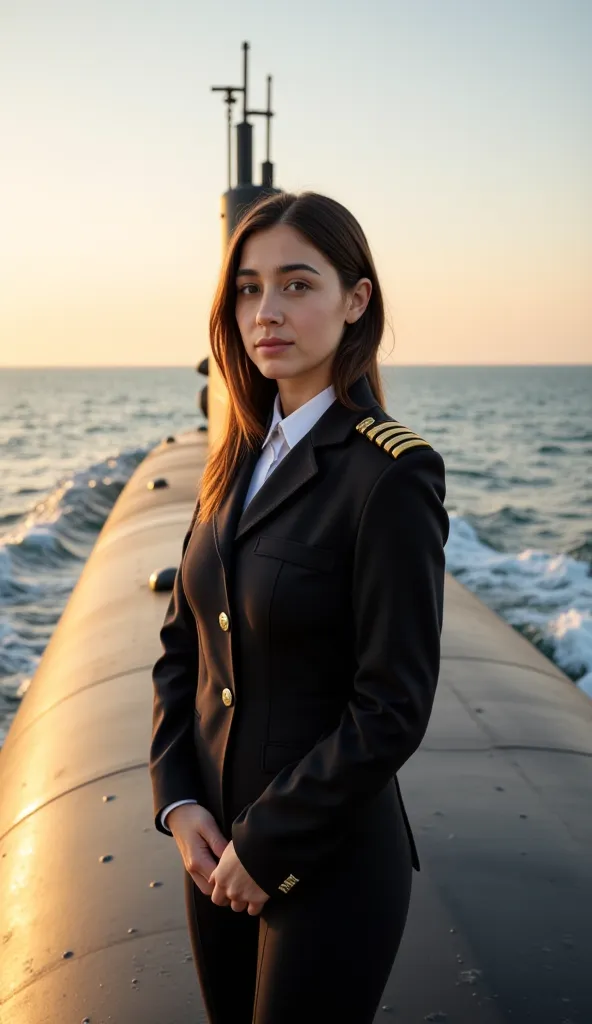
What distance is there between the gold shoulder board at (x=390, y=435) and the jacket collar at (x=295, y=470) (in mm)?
45

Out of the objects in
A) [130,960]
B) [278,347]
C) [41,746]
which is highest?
[278,347]

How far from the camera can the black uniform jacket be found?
1.80 m

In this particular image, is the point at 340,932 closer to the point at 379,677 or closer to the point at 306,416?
the point at 379,677

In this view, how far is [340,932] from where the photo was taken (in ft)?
6.14

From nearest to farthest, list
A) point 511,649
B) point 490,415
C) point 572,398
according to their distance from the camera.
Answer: point 511,649
point 490,415
point 572,398

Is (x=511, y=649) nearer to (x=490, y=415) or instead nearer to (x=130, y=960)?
(x=130, y=960)

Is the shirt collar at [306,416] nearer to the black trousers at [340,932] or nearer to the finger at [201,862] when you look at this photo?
the black trousers at [340,932]

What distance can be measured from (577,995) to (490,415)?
65.0 metres

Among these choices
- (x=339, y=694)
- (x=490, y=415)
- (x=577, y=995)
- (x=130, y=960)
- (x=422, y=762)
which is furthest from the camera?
(x=490, y=415)

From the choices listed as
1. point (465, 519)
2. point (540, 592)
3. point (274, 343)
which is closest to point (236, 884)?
point (274, 343)

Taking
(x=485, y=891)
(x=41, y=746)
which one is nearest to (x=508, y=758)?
(x=485, y=891)

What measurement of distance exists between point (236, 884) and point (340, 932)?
0.22 m

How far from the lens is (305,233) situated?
2006mm

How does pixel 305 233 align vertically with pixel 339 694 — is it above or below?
above
